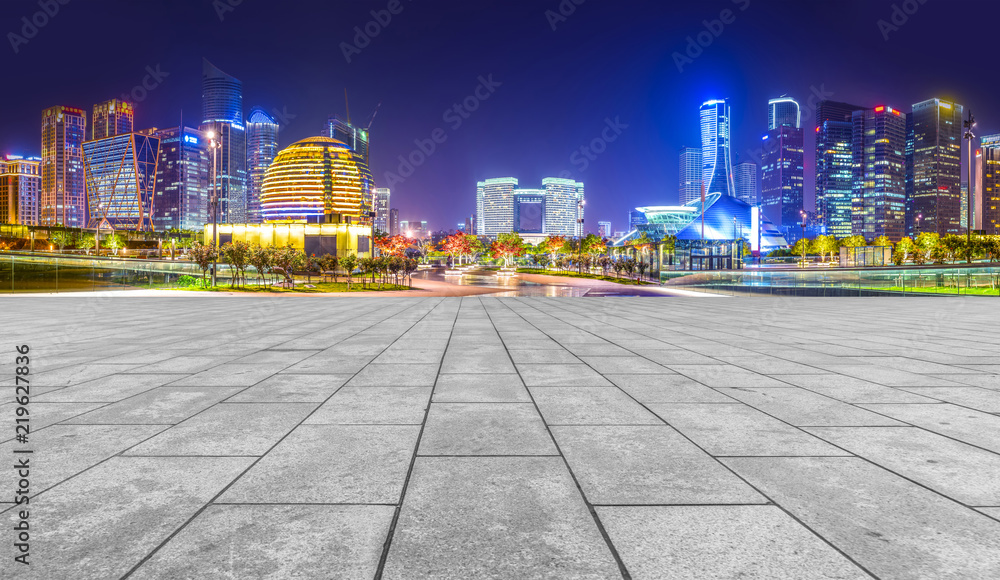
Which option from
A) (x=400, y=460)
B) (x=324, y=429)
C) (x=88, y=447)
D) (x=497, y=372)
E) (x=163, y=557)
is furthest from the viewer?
(x=497, y=372)

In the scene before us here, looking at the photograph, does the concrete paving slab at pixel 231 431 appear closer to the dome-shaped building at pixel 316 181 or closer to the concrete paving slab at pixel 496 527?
the concrete paving slab at pixel 496 527

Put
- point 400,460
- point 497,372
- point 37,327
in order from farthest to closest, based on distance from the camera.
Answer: point 37,327 < point 497,372 < point 400,460

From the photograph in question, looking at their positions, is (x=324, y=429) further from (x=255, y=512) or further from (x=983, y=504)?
(x=983, y=504)

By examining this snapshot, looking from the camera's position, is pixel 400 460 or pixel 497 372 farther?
pixel 497 372

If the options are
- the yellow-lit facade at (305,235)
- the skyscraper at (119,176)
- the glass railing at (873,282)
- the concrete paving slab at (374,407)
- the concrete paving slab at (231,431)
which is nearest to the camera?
the concrete paving slab at (231,431)

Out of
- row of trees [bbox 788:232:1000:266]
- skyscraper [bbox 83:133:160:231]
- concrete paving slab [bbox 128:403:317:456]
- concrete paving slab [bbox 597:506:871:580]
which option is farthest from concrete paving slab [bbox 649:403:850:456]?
skyscraper [bbox 83:133:160:231]

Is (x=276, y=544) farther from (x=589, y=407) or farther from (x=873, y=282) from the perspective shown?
(x=873, y=282)

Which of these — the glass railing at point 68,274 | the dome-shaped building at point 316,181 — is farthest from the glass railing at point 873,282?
the dome-shaped building at point 316,181

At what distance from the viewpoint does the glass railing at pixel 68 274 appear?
30.2 meters

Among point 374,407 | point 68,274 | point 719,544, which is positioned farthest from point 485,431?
point 68,274

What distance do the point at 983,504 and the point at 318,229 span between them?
4542 inches

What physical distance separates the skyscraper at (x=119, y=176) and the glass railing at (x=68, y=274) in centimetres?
17901

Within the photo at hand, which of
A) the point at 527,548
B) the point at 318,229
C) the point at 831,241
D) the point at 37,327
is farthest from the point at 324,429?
the point at 831,241

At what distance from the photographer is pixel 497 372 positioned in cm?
803
